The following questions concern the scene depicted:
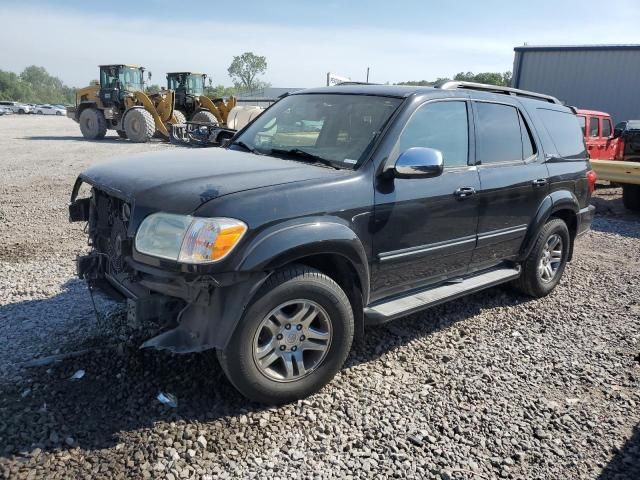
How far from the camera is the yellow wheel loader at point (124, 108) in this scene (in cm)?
1969

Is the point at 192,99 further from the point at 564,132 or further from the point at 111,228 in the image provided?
the point at 111,228

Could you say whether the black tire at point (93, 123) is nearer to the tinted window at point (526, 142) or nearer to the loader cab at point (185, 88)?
the loader cab at point (185, 88)

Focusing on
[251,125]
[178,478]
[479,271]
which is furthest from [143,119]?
[178,478]

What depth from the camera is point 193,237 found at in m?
2.71

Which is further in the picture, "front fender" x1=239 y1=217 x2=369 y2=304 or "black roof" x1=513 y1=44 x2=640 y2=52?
"black roof" x1=513 y1=44 x2=640 y2=52

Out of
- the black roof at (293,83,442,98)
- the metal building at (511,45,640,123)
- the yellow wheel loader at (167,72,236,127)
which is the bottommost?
the black roof at (293,83,442,98)

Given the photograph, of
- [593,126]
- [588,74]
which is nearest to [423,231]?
[593,126]

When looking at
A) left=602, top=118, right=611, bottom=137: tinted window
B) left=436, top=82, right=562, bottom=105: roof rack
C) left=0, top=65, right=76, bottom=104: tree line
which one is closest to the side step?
left=436, top=82, right=562, bottom=105: roof rack

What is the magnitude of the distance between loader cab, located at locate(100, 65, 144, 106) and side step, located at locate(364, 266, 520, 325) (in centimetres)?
2010

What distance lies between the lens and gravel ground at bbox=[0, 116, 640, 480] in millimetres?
2633

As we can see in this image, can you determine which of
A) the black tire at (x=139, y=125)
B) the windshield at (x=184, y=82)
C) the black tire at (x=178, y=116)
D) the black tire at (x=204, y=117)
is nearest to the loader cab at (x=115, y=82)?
the windshield at (x=184, y=82)

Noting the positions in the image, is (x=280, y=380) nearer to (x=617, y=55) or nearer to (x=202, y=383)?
(x=202, y=383)

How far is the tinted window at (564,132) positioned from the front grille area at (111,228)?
12.8 feet

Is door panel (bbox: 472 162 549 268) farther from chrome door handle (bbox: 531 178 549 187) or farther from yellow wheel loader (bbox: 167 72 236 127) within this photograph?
yellow wheel loader (bbox: 167 72 236 127)
